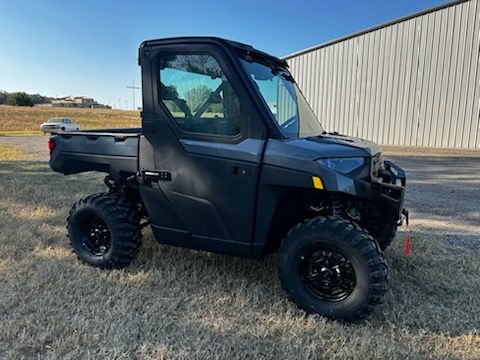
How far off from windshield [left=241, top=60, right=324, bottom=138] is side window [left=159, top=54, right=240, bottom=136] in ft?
0.83

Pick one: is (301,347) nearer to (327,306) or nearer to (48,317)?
(327,306)

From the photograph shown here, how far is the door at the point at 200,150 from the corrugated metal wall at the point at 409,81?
45.7ft

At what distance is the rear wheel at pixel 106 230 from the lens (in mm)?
3619

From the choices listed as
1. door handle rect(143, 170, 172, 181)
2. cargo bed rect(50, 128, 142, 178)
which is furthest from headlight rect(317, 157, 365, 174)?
cargo bed rect(50, 128, 142, 178)

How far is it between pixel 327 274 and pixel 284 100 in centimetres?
152

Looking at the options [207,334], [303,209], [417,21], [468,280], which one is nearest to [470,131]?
Answer: [417,21]

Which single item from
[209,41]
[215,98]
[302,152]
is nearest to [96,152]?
[215,98]

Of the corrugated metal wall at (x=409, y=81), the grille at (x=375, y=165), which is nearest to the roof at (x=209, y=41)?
the grille at (x=375, y=165)

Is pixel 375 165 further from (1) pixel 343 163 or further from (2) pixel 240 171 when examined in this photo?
(2) pixel 240 171

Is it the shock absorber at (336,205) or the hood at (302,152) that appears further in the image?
the shock absorber at (336,205)

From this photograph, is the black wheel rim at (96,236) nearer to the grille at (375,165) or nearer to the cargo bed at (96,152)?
the cargo bed at (96,152)

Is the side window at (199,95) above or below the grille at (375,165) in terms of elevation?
above

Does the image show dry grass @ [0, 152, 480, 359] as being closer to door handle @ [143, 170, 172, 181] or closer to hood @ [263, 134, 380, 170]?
door handle @ [143, 170, 172, 181]

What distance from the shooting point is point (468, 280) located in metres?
3.57
